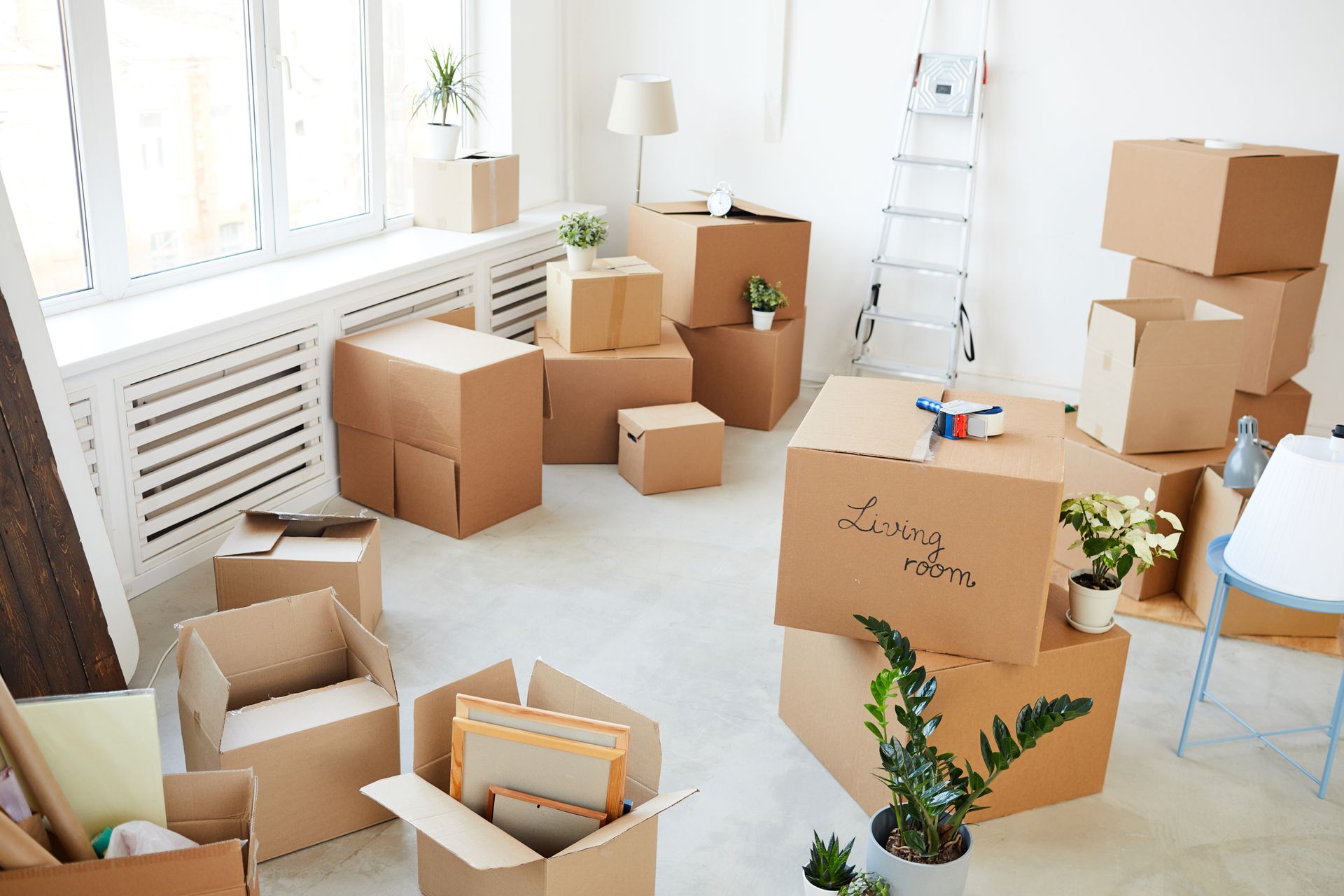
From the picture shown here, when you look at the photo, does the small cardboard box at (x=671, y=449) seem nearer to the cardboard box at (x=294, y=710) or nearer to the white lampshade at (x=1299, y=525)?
the cardboard box at (x=294, y=710)

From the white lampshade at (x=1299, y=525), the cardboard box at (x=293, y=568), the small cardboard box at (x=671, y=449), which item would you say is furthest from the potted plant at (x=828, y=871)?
the small cardboard box at (x=671, y=449)

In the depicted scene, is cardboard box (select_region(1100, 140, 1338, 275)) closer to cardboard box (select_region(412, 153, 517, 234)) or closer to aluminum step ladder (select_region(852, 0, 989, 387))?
aluminum step ladder (select_region(852, 0, 989, 387))

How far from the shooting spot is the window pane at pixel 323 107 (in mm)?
3887

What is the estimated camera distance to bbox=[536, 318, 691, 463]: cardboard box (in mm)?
4047

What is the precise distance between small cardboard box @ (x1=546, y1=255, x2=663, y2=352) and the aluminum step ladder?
1181 millimetres

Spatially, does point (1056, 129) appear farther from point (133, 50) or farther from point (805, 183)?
point (133, 50)

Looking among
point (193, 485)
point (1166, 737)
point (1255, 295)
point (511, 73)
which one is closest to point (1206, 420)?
point (1255, 295)

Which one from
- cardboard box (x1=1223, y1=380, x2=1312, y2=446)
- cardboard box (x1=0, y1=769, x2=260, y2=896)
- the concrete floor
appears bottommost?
the concrete floor

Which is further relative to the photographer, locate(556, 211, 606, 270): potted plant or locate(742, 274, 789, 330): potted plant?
locate(742, 274, 789, 330): potted plant

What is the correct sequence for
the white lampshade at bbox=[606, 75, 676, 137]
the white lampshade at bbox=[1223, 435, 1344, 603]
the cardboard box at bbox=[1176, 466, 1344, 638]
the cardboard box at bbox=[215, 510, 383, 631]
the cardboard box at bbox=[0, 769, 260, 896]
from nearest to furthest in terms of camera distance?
the cardboard box at bbox=[0, 769, 260, 896] → the white lampshade at bbox=[1223, 435, 1344, 603] → the cardboard box at bbox=[215, 510, 383, 631] → the cardboard box at bbox=[1176, 466, 1344, 638] → the white lampshade at bbox=[606, 75, 676, 137]

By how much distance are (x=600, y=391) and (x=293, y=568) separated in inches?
62.4

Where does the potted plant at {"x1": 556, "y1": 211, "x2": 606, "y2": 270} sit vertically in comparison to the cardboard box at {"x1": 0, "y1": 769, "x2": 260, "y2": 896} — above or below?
above

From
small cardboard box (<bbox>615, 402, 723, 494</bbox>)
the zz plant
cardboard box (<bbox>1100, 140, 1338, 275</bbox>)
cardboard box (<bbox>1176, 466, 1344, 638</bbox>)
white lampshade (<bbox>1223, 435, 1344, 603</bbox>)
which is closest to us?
the zz plant

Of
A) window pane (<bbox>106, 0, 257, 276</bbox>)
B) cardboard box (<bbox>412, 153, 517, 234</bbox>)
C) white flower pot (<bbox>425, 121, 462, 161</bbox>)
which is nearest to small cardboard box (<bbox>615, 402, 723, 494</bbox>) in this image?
cardboard box (<bbox>412, 153, 517, 234</bbox>)
